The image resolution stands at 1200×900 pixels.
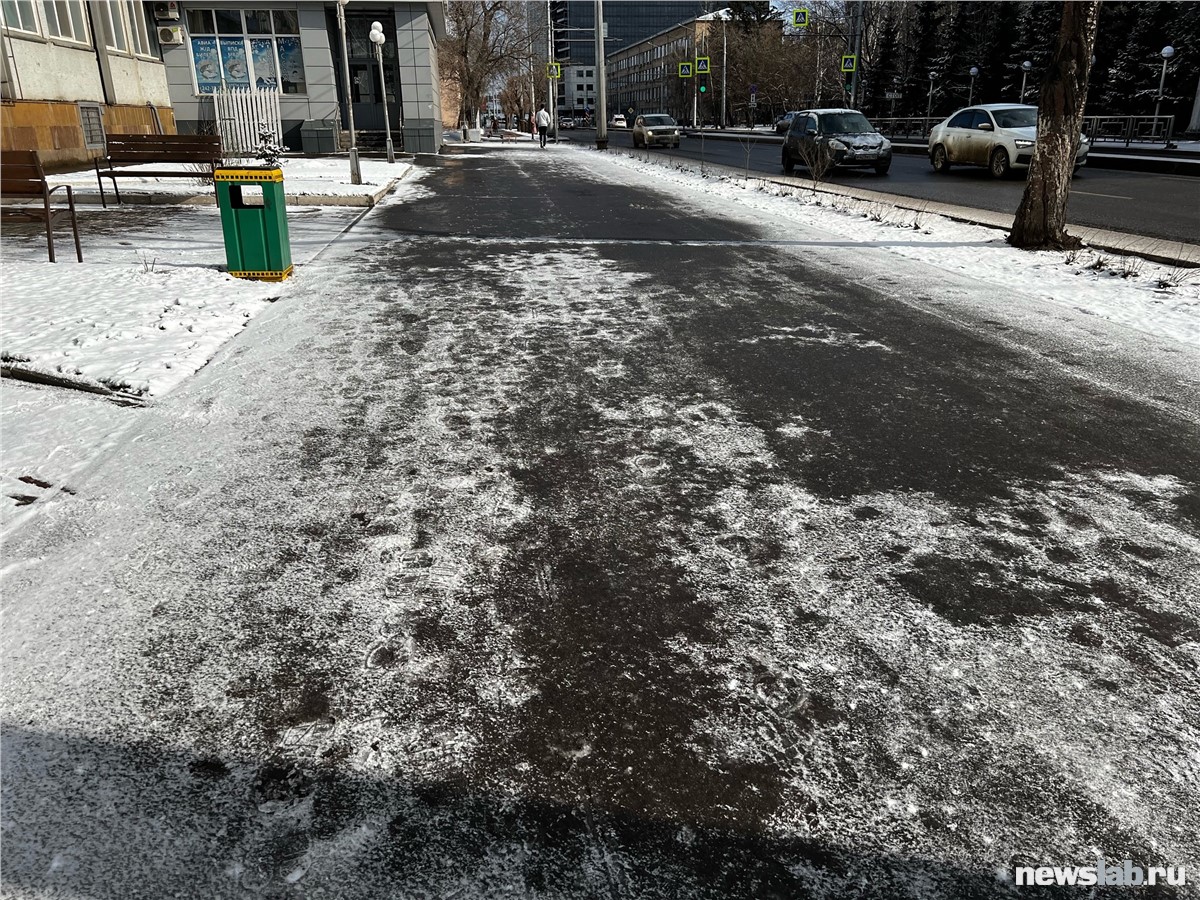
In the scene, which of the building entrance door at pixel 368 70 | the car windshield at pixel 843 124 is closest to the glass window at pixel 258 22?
the building entrance door at pixel 368 70

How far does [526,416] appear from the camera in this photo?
4.88 m

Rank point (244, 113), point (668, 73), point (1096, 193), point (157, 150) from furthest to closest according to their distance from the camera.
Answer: point (668, 73)
point (244, 113)
point (1096, 193)
point (157, 150)

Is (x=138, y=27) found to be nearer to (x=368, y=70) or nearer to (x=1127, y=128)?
(x=368, y=70)

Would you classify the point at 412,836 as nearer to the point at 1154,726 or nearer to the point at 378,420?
the point at 1154,726

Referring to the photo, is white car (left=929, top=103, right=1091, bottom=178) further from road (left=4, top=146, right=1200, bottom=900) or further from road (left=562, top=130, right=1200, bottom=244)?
road (left=4, top=146, right=1200, bottom=900)

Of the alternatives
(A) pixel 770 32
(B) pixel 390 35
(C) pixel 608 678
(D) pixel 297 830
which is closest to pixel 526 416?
(C) pixel 608 678

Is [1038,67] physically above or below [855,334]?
above

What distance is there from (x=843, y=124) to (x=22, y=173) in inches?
767

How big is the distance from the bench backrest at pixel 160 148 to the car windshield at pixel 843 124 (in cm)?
1527

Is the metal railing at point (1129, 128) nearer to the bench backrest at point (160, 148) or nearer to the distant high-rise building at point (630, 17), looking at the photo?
the bench backrest at point (160, 148)

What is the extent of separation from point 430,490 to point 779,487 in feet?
5.52

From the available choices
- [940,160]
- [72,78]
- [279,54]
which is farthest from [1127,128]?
[72,78]

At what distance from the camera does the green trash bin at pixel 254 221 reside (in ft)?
26.6
